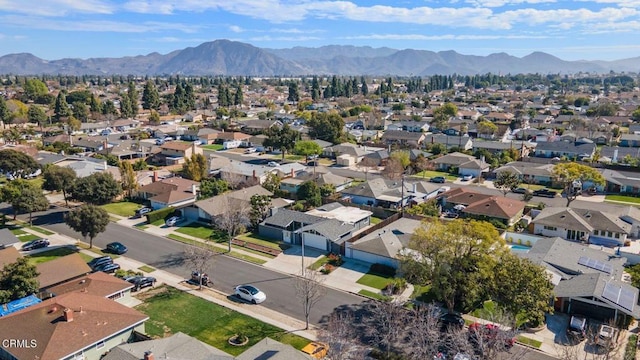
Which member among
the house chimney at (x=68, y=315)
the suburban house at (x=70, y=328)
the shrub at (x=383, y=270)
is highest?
the house chimney at (x=68, y=315)

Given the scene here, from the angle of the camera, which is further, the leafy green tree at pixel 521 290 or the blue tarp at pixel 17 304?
the blue tarp at pixel 17 304

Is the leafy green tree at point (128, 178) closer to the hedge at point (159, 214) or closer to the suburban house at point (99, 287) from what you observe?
the hedge at point (159, 214)

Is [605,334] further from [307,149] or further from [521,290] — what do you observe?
[307,149]

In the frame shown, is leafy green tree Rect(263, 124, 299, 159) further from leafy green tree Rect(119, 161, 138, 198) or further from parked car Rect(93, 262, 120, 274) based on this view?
parked car Rect(93, 262, 120, 274)

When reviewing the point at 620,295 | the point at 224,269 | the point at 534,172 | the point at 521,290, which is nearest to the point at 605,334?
the point at 620,295

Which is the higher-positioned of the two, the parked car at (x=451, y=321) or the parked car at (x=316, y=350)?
the parked car at (x=451, y=321)

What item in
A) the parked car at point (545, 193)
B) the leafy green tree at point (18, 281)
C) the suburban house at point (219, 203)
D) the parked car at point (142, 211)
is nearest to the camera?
the leafy green tree at point (18, 281)

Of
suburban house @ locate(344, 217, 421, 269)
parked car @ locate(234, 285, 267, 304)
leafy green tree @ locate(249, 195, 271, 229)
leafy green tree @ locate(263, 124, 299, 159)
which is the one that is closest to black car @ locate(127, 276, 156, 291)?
parked car @ locate(234, 285, 267, 304)

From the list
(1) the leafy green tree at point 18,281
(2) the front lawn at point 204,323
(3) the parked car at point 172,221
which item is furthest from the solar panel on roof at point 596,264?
(1) the leafy green tree at point 18,281
